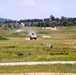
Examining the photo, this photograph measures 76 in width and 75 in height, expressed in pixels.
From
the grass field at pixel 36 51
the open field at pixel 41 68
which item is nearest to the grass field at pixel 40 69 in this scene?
the open field at pixel 41 68

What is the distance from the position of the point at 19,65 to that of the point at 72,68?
14.3 feet

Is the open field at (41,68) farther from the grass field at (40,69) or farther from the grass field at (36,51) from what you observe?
the grass field at (36,51)

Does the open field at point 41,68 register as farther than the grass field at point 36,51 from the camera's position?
No

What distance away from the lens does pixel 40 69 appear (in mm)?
22094

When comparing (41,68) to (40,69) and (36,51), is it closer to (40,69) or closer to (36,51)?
(40,69)

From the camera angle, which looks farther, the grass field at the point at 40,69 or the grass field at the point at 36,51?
the grass field at the point at 36,51

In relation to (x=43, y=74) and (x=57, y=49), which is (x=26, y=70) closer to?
(x=43, y=74)

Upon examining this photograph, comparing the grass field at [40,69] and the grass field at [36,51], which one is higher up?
the grass field at [40,69]

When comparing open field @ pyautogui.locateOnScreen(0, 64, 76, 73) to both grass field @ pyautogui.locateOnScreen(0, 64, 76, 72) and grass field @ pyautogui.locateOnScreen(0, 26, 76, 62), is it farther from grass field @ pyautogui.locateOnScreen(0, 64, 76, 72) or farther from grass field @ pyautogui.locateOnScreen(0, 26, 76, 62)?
grass field @ pyautogui.locateOnScreen(0, 26, 76, 62)

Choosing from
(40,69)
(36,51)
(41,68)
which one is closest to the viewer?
(40,69)

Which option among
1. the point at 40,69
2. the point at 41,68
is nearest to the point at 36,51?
the point at 41,68

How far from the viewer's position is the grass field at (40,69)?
21.2m

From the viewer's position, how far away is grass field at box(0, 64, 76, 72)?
2124 cm

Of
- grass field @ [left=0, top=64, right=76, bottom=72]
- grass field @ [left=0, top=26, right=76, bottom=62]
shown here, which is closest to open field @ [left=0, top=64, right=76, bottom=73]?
grass field @ [left=0, top=64, right=76, bottom=72]
